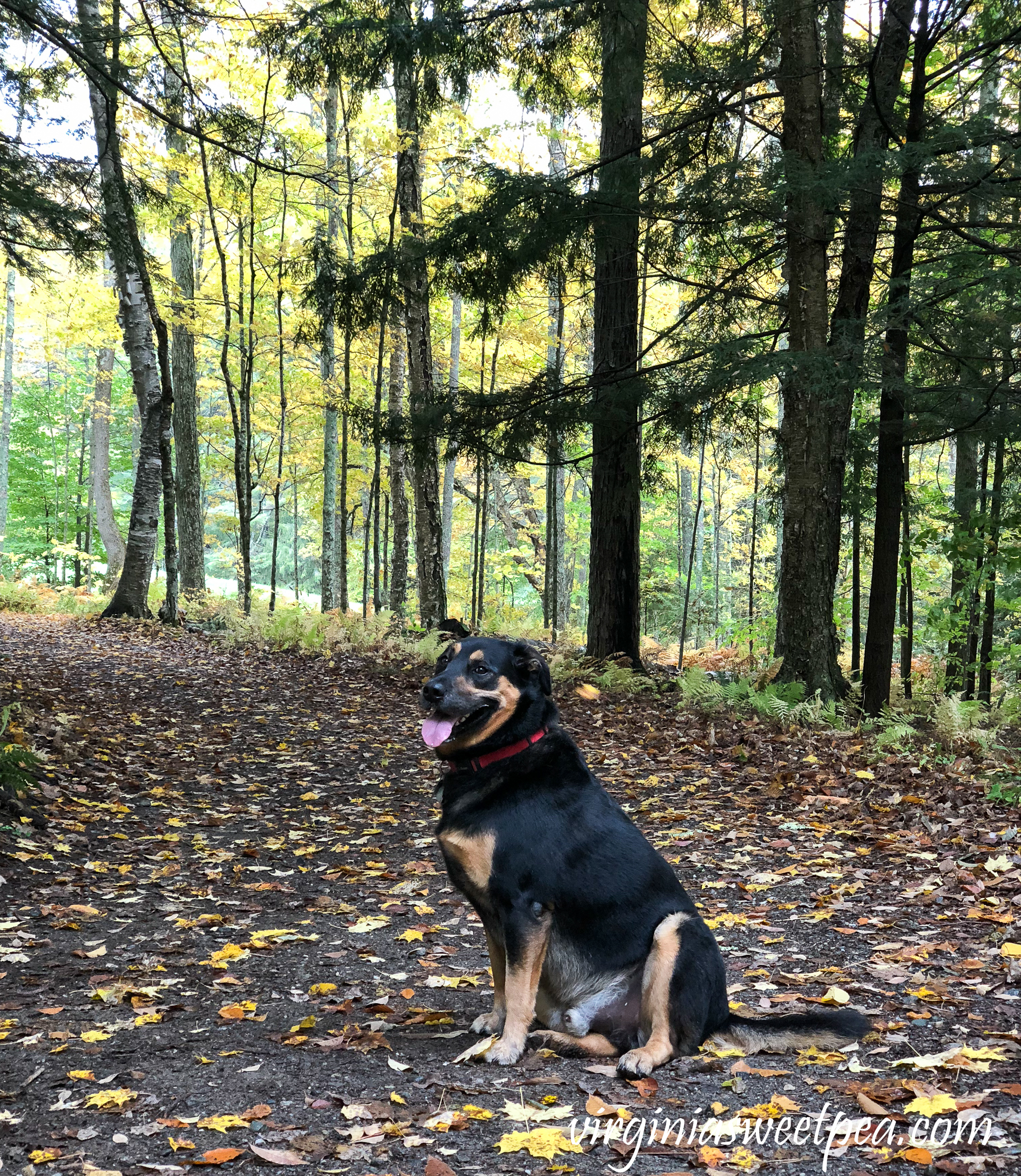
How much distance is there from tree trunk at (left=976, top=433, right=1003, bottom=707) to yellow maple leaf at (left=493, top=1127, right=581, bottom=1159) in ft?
32.4

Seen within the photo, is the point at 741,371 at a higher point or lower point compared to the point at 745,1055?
higher

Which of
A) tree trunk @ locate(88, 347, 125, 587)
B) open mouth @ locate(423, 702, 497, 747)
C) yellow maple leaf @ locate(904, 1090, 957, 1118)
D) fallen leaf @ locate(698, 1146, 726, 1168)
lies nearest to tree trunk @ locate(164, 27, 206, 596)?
tree trunk @ locate(88, 347, 125, 587)

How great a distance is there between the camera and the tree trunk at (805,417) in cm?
987

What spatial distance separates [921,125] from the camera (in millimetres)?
10711

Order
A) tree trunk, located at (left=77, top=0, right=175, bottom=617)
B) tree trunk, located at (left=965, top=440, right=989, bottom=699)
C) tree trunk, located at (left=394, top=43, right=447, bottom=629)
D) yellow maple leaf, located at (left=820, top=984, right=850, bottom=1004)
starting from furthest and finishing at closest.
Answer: tree trunk, located at (left=77, top=0, right=175, bottom=617), tree trunk, located at (left=394, top=43, right=447, bottom=629), tree trunk, located at (left=965, top=440, right=989, bottom=699), yellow maple leaf, located at (left=820, top=984, right=850, bottom=1004)

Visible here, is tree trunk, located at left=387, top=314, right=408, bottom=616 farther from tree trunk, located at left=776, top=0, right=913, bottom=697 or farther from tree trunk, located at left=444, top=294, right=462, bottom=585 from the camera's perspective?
tree trunk, located at left=776, top=0, right=913, bottom=697

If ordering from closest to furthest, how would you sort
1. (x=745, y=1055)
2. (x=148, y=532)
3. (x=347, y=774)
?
(x=745, y=1055) < (x=347, y=774) < (x=148, y=532)

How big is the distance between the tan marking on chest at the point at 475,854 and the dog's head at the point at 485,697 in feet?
1.13

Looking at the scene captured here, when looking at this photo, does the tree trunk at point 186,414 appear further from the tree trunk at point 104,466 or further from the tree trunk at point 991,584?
the tree trunk at point 991,584

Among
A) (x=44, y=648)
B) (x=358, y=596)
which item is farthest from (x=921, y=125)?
(x=358, y=596)

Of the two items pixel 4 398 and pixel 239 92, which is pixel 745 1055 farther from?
pixel 4 398

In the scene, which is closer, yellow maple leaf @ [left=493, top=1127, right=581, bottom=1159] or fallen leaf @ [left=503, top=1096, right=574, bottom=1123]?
yellow maple leaf @ [left=493, top=1127, right=581, bottom=1159]

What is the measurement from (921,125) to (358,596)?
42.8 m

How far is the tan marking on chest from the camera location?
3512 millimetres
